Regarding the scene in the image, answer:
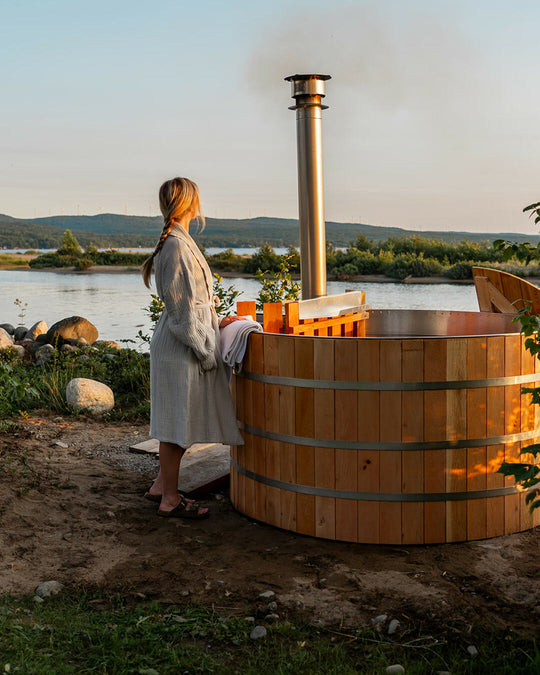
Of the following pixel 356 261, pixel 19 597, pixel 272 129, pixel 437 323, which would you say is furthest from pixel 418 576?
pixel 356 261

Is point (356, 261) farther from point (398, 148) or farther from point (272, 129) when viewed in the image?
point (272, 129)

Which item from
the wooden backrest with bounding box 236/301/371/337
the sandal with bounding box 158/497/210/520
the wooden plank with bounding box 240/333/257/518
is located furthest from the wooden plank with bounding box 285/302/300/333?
the sandal with bounding box 158/497/210/520

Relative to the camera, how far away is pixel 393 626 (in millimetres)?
2994

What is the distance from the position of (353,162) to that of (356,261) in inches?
96.6

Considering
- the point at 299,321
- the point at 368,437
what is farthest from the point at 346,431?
the point at 299,321

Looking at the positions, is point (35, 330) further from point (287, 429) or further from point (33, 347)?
point (287, 429)

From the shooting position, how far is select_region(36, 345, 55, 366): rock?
9.35 metres

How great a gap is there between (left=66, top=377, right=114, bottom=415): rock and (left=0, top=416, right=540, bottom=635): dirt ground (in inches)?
87.9

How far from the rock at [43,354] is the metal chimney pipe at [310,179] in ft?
15.5

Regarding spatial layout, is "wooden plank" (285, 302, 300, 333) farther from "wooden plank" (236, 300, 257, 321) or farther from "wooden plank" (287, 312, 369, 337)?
"wooden plank" (236, 300, 257, 321)

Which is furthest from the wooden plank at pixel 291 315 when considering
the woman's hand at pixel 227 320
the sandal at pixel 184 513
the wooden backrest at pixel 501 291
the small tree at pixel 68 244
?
the small tree at pixel 68 244

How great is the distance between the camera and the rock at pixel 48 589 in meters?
3.35

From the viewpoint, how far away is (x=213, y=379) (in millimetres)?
4242

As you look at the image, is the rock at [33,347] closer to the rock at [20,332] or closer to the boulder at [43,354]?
the boulder at [43,354]
